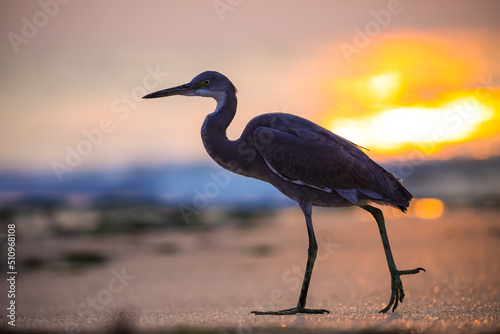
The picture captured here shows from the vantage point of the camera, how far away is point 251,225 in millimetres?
16562

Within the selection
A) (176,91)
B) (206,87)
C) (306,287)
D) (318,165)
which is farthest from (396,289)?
(176,91)

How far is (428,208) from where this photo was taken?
1841cm

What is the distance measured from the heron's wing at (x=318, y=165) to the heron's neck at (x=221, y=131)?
40cm

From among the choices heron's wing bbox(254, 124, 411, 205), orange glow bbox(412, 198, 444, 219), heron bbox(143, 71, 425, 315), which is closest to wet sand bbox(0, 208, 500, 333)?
heron bbox(143, 71, 425, 315)

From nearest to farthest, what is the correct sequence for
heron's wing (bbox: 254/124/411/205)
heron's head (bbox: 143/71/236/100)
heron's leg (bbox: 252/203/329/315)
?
heron's leg (bbox: 252/203/329/315) → heron's wing (bbox: 254/124/411/205) → heron's head (bbox: 143/71/236/100)

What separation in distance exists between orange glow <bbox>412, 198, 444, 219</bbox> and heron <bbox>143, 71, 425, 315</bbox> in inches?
387

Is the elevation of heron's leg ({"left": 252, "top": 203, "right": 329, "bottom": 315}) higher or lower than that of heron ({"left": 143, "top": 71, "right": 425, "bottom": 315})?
lower

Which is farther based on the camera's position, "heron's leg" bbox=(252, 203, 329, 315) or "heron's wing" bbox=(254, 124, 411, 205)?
"heron's wing" bbox=(254, 124, 411, 205)

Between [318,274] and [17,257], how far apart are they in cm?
615

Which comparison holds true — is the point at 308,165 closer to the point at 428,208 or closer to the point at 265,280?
the point at 265,280

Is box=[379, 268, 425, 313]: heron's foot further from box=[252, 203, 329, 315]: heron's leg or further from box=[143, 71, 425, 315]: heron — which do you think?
box=[252, 203, 329, 315]: heron's leg

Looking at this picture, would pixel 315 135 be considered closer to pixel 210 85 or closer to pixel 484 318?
pixel 210 85

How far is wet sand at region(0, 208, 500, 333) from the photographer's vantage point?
18.8ft

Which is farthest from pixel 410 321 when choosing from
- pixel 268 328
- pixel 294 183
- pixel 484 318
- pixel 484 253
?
pixel 484 253
